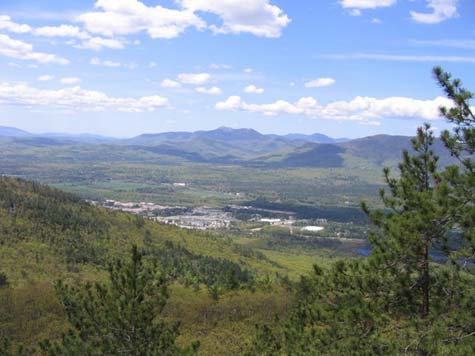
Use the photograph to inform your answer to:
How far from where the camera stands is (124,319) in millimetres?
19766

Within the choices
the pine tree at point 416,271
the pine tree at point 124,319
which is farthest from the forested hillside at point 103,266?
the pine tree at point 416,271

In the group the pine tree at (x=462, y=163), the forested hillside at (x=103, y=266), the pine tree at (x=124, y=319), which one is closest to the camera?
the pine tree at (x=462, y=163)

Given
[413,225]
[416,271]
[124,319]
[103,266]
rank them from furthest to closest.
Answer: [103,266] < [124,319] < [416,271] < [413,225]

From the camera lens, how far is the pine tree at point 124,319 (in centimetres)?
1959

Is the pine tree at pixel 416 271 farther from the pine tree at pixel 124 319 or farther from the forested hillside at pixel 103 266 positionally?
the forested hillside at pixel 103 266

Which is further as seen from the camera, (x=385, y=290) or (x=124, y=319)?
(x=124, y=319)

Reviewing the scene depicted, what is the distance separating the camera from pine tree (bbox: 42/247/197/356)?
19.6 meters

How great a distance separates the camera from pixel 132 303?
19.5 m

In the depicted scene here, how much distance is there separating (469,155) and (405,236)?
3.33 meters

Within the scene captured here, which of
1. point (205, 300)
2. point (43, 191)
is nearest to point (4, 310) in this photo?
point (205, 300)

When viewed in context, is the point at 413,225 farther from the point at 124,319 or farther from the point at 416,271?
the point at 124,319

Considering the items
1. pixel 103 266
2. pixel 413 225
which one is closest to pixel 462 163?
pixel 413 225

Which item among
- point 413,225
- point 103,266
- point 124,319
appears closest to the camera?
point 413,225

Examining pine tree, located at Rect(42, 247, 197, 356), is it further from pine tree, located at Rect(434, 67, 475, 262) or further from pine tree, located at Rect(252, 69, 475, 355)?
pine tree, located at Rect(434, 67, 475, 262)
